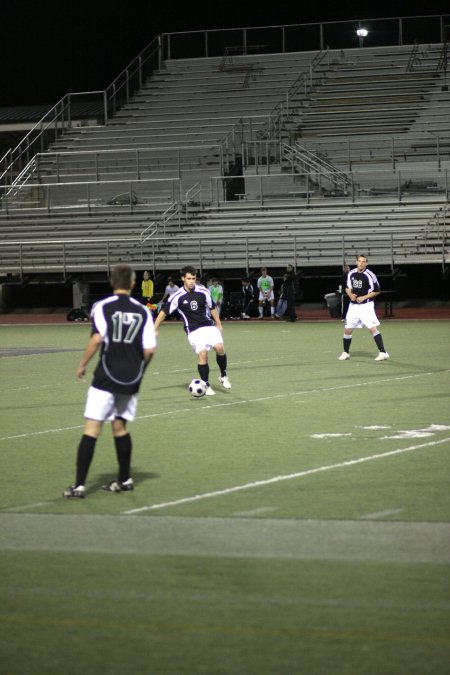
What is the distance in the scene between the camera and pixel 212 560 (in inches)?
296

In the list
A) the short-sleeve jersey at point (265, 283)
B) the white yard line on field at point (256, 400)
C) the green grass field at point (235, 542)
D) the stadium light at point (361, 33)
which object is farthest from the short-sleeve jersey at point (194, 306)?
the stadium light at point (361, 33)

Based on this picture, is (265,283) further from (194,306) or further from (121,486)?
(121,486)

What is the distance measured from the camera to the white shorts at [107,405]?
9.57 metres

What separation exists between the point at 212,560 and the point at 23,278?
3850 cm

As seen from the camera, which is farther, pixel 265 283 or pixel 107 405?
pixel 265 283

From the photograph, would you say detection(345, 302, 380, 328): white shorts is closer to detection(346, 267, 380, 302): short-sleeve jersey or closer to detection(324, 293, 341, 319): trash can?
detection(346, 267, 380, 302): short-sleeve jersey

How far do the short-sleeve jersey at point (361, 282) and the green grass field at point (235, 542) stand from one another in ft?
22.8

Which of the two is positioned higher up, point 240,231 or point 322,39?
point 322,39

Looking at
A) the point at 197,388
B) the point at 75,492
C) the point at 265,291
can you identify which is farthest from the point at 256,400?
the point at 265,291

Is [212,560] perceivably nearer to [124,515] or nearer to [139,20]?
[124,515]

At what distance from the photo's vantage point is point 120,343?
9555 millimetres

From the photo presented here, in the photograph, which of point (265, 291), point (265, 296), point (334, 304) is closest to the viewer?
point (334, 304)

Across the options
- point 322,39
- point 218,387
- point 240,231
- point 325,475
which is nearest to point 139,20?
point 322,39

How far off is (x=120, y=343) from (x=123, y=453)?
0.95 m
